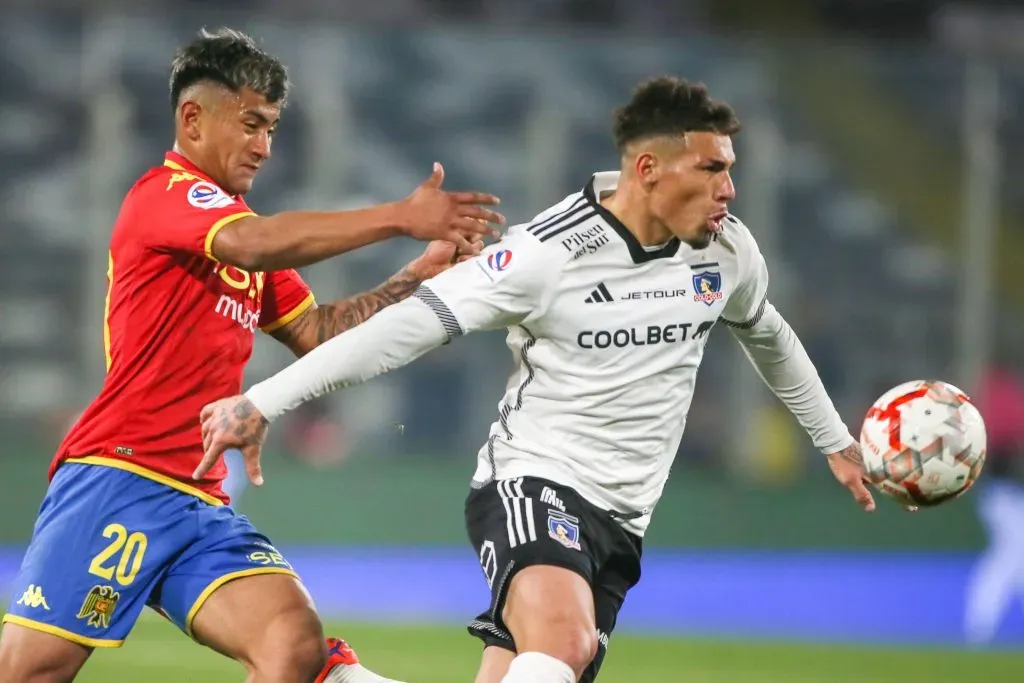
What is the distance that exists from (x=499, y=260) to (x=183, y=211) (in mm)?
1002

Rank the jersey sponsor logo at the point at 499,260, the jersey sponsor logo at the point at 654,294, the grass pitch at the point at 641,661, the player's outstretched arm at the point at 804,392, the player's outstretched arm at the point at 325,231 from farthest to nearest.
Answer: the grass pitch at the point at 641,661 < the player's outstretched arm at the point at 804,392 < the jersey sponsor logo at the point at 654,294 < the jersey sponsor logo at the point at 499,260 < the player's outstretched arm at the point at 325,231

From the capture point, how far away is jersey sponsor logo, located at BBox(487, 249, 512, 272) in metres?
5.08

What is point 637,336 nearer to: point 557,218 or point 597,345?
point 597,345

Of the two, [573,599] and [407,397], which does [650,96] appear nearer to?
[573,599]

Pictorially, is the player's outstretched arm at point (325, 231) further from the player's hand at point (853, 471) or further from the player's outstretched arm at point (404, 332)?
the player's hand at point (853, 471)

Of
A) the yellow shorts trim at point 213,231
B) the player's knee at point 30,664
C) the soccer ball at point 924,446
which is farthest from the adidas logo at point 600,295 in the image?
the player's knee at point 30,664

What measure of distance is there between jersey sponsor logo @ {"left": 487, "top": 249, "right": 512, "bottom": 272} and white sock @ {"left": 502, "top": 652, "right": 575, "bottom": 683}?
47.5 inches

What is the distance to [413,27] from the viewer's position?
1678 cm

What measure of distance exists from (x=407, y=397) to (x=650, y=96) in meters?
8.84

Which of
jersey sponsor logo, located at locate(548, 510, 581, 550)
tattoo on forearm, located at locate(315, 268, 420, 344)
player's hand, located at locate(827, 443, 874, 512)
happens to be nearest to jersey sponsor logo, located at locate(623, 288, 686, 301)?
jersey sponsor logo, located at locate(548, 510, 581, 550)

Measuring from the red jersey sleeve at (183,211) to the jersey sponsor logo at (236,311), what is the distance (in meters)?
0.25

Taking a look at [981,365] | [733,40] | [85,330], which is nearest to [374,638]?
[85,330]

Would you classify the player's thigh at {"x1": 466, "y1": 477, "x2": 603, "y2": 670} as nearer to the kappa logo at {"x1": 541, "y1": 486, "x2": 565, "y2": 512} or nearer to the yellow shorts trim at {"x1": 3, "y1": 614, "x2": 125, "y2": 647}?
the kappa logo at {"x1": 541, "y1": 486, "x2": 565, "y2": 512}

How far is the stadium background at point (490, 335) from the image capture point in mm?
13492
